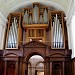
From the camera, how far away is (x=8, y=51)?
1206 cm

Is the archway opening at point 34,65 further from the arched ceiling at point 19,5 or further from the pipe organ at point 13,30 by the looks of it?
the arched ceiling at point 19,5

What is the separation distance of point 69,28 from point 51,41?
1.40 meters

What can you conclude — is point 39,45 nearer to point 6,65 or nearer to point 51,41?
point 51,41

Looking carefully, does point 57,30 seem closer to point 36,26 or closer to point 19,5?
point 36,26

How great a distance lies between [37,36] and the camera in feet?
42.0

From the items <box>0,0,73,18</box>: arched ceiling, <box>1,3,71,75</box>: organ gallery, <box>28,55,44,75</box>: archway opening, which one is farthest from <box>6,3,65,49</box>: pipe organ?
<box>28,55,44,75</box>: archway opening

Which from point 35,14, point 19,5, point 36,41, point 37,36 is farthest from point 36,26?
point 19,5

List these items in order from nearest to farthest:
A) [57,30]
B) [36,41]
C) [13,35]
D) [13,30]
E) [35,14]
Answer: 1. [36,41]
2. [57,30]
3. [13,35]
4. [13,30]
5. [35,14]

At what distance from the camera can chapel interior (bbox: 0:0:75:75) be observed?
11.7 m

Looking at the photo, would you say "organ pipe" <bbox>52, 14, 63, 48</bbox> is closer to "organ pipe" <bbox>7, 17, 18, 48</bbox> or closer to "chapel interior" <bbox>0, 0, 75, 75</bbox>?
"chapel interior" <bbox>0, 0, 75, 75</bbox>

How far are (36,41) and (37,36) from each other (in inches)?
Result: 33.2

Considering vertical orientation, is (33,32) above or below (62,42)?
above

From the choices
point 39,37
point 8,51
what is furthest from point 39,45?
point 8,51

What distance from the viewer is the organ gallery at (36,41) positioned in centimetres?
1178
